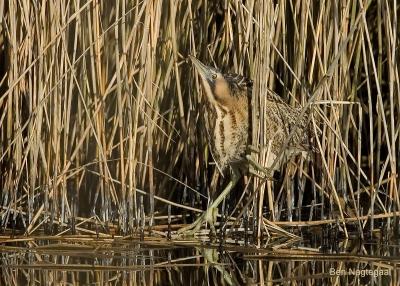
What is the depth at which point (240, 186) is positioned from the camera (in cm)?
496

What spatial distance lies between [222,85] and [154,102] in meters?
0.33

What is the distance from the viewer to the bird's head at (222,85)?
441cm

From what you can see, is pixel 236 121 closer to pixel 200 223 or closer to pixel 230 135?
pixel 230 135

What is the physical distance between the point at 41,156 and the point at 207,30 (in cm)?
100

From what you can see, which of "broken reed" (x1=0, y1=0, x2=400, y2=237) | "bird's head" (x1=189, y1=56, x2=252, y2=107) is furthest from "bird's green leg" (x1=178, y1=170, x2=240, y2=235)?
"bird's head" (x1=189, y1=56, x2=252, y2=107)

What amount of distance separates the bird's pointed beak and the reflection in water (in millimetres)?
734

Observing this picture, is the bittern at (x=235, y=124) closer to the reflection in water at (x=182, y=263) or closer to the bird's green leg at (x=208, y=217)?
the bird's green leg at (x=208, y=217)

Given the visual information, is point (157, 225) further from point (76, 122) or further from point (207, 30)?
point (207, 30)

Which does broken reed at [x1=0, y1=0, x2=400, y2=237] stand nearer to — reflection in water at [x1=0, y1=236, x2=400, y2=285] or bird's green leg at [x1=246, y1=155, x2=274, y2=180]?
bird's green leg at [x1=246, y1=155, x2=274, y2=180]

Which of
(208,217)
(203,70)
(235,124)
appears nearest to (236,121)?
(235,124)

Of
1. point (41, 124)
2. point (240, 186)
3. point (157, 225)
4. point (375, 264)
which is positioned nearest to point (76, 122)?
point (41, 124)

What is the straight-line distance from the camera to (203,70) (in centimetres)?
438

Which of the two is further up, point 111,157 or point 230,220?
point 111,157

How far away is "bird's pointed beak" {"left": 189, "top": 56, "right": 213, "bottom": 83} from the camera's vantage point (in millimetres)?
4342
